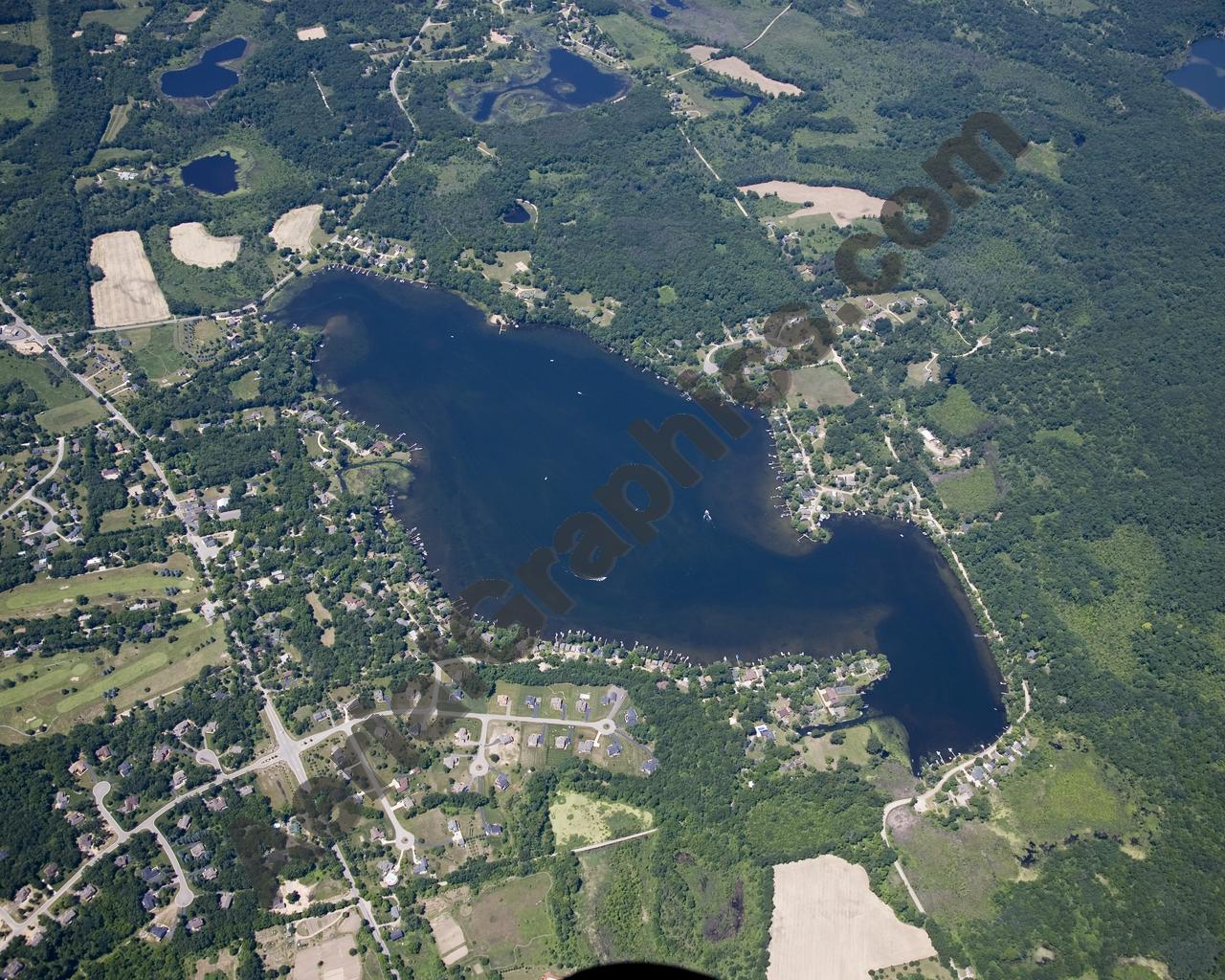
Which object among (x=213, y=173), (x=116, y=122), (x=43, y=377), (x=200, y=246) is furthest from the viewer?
(x=116, y=122)

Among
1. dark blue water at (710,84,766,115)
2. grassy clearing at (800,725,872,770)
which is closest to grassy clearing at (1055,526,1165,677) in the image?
grassy clearing at (800,725,872,770)

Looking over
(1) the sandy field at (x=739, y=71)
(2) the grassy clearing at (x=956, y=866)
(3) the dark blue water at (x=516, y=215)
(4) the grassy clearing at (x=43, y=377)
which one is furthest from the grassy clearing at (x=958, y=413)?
(4) the grassy clearing at (x=43, y=377)

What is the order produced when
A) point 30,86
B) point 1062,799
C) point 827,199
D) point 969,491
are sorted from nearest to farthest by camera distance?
point 1062,799 → point 969,491 → point 827,199 → point 30,86

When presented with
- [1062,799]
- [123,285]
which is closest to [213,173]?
[123,285]

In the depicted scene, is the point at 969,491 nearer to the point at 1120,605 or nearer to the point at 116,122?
the point at 1120,605

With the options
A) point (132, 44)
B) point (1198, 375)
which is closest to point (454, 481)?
point (1198, 375)

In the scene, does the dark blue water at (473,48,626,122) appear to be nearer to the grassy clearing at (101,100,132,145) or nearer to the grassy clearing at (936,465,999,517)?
the grassy clearing at (101,100,132,145)
